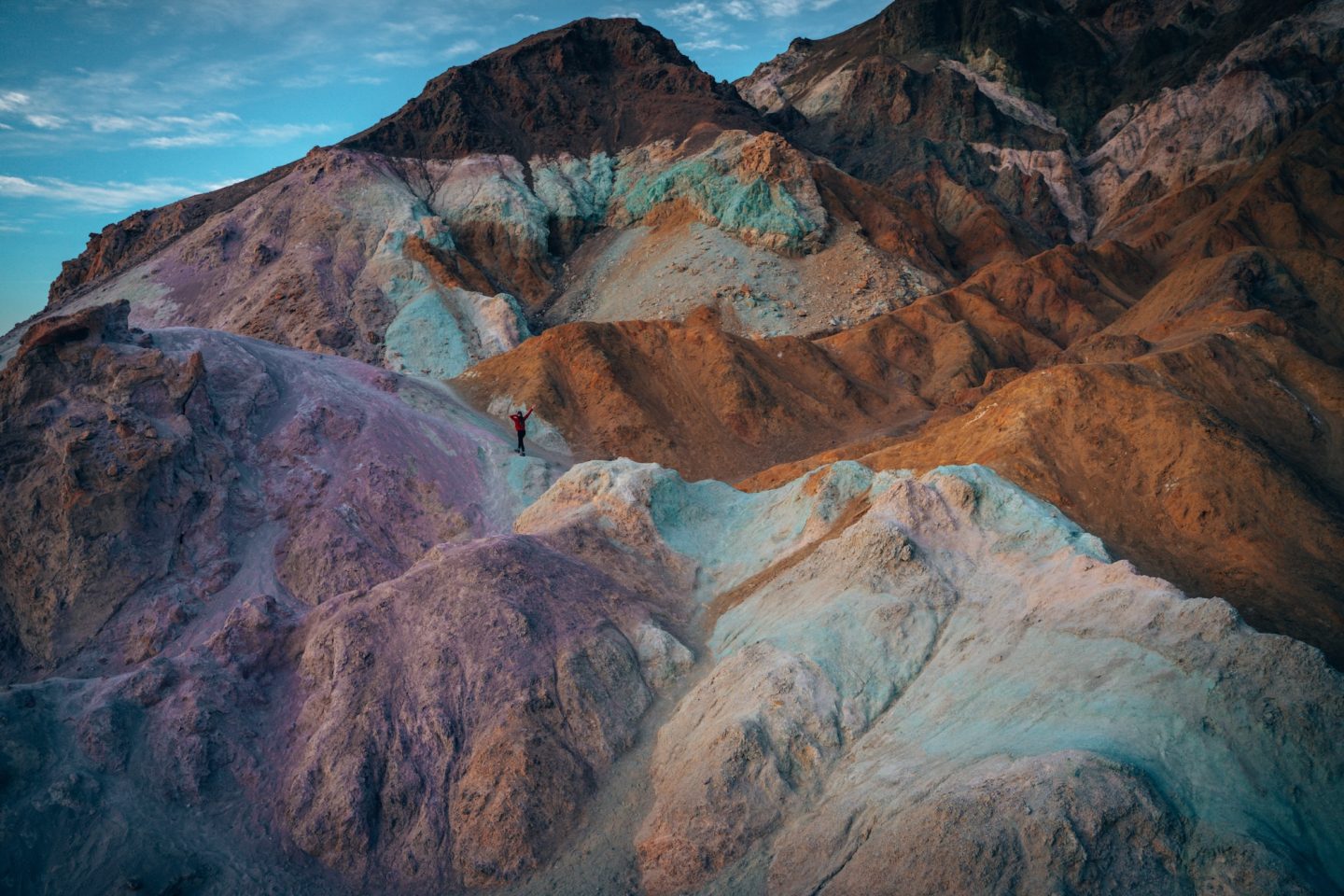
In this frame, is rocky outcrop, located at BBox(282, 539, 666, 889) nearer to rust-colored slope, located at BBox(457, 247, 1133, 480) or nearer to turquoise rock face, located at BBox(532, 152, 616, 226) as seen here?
rust-colored slope, located at BBox(457, 247, 1133, 480)

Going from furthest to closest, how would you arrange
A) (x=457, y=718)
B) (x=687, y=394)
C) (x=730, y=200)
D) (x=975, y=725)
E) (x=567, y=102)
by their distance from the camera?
(x=567, y=102)
(x=730, y=200)
(x=687, y=394)
(x=457, y=718)
(x=975, y=725)

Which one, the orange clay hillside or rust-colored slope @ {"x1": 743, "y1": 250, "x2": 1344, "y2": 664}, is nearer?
rust-colored slope @ {"x1": 743, "y1": 250, "x2": 1344, "y2": 664}

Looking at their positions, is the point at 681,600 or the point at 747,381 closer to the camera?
the point at 681,600

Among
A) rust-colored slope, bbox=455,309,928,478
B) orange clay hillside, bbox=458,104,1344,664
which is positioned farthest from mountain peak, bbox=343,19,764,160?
rust-colored slope, bbox=455,309,928,478

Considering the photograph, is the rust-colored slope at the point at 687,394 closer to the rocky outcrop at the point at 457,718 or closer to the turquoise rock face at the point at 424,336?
the turquoise rock face at the point at 424,336

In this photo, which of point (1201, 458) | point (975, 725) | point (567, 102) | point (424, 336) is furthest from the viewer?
point (567, 102)

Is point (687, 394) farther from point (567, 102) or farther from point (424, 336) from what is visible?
point (567, 102)

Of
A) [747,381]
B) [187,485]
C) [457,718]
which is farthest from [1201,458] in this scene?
[187,485]

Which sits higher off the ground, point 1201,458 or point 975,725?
point 1201,458
